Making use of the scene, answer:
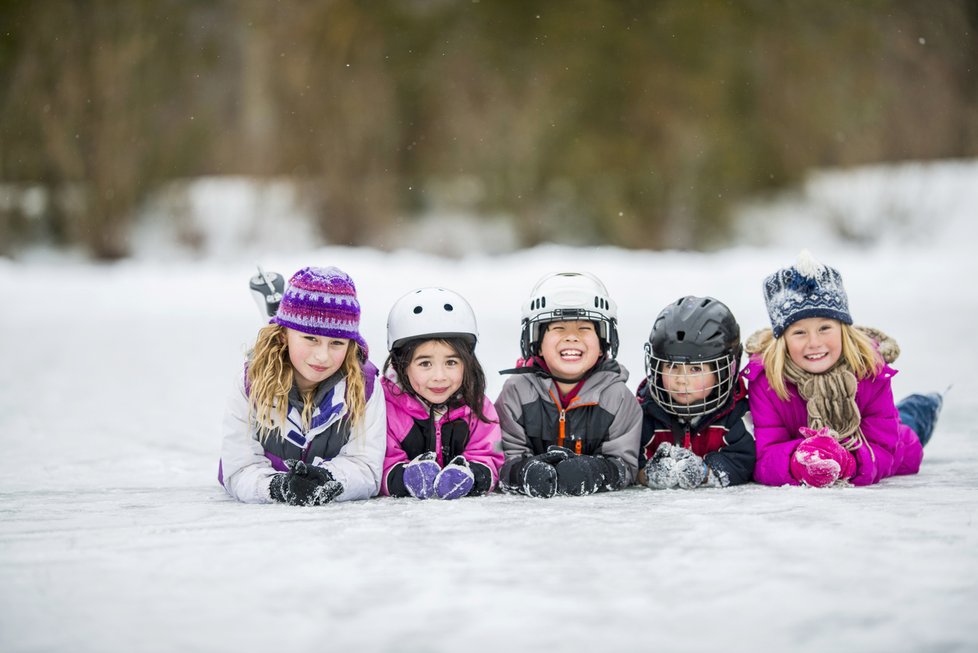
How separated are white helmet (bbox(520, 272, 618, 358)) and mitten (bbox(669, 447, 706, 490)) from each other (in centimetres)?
64

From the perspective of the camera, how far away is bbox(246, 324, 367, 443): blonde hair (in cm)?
411

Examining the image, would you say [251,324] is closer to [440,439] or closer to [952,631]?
[440,439]

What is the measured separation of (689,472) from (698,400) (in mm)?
345

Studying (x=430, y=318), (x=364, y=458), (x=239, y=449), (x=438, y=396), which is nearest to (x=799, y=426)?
(x=438, y=396)

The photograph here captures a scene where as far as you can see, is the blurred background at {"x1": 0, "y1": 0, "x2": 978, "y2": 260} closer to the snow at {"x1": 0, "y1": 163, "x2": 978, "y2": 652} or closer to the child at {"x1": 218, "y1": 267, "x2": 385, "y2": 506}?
the snow at {"x1": 0, "y1": 163, "x2": 978, "y2": 652}

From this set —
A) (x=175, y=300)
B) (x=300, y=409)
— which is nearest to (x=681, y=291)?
(x=175, y=300)

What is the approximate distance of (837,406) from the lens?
4.36 meters


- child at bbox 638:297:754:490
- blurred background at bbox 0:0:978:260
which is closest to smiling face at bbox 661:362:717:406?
child at bbox 638:297:754:490

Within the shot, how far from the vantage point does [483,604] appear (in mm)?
2574

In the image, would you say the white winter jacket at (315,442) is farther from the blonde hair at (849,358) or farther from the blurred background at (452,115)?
the blurred background at (452,115)

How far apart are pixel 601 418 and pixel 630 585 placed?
Result: 70.8 inches

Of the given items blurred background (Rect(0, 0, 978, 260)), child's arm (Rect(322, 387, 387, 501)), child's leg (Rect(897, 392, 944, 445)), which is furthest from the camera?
blurred background (Rect(0, 0, 978, 260))

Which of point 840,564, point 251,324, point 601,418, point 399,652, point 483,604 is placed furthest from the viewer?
point 251,324

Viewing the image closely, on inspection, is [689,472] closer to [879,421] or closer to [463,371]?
[879,421]
